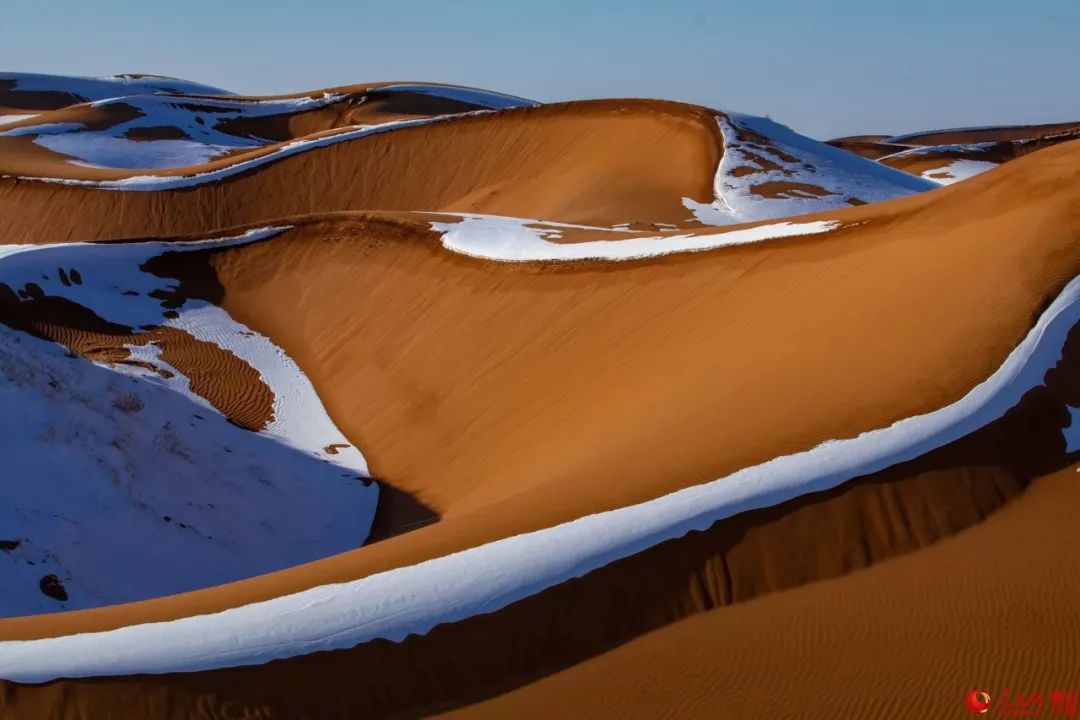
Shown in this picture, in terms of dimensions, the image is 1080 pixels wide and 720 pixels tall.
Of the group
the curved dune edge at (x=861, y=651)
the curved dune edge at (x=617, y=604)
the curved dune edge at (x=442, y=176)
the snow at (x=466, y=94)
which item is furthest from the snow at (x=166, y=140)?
the curved dune edge at (x=861, y=651)

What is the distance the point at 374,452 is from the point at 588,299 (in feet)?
13.1

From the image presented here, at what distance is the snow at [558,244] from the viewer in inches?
552

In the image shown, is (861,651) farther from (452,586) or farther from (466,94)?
(466,94)

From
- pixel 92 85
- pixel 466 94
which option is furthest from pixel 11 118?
pixel 466 94

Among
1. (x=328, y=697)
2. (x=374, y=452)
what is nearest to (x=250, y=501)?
(x=374, y=452)

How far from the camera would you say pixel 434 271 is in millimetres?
18609

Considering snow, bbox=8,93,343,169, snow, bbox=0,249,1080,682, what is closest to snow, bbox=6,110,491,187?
snow, bbox=8,93,343,169

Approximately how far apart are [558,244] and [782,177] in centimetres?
1152

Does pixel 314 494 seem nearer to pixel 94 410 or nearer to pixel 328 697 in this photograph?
pixel 94 410

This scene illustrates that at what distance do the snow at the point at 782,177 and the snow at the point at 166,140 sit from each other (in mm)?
23771

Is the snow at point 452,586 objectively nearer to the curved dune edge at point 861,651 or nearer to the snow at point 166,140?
the curved dune edge at point 861,651

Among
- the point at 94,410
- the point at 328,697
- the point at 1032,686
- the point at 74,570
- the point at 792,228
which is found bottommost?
the point at 74,570

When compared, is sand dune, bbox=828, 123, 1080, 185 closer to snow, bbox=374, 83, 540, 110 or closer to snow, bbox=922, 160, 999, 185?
snow, bbox=922, 160, 999, 185

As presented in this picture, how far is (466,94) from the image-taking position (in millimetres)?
57469
